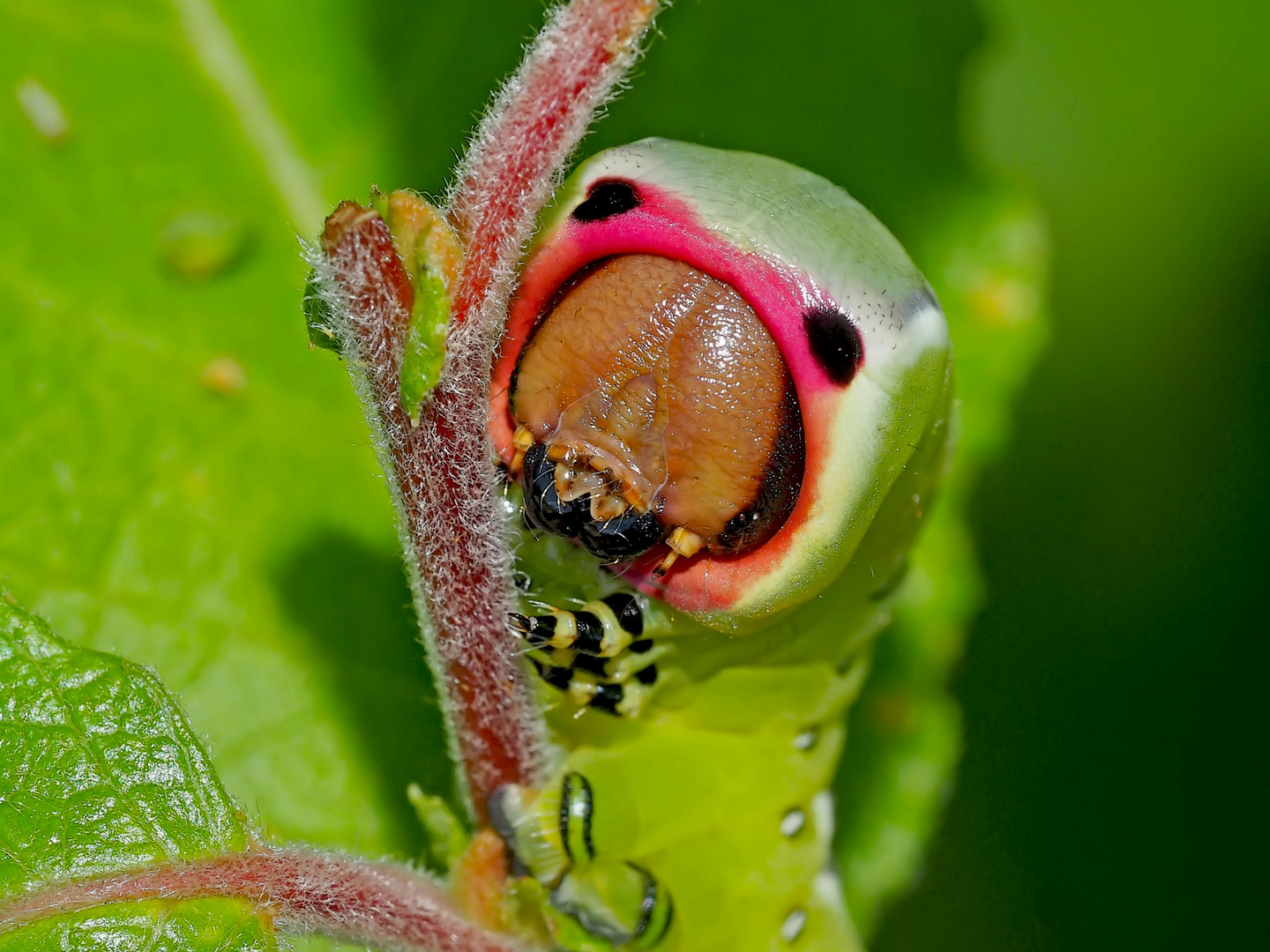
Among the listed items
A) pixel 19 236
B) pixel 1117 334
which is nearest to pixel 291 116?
pixel 19 236

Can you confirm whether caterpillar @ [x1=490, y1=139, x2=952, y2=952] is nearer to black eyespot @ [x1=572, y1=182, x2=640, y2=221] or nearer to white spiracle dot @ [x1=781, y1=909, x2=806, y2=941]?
black eyespot @ [x1=572, y1=182, x2=640, y2=221]

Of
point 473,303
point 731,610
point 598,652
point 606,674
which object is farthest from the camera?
point 606,674

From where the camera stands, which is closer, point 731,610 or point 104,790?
point 104,790

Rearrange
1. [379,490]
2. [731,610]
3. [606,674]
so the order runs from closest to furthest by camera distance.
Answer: [731,610]
[606,674]
[379,490]

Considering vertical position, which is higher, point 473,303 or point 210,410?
point 210,410

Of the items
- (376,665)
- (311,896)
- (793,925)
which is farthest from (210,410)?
(793,925)

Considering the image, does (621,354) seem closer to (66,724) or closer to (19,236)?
(66,724)

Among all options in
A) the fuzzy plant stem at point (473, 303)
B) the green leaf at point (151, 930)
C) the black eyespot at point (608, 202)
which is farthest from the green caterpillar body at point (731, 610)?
the green leaf at point (151, 930)

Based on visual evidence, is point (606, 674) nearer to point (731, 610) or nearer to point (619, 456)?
point (731, 610)
